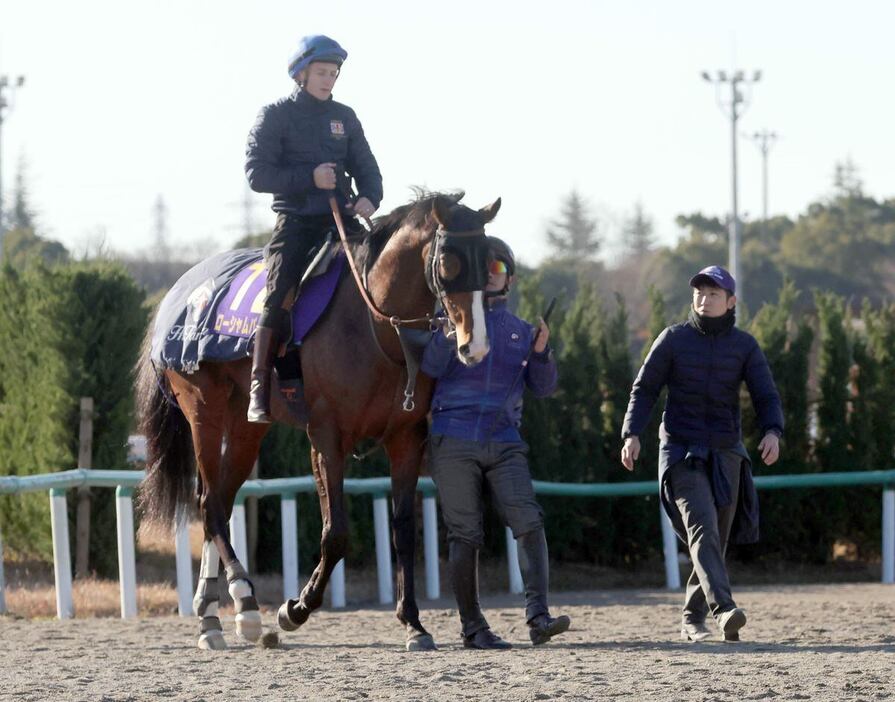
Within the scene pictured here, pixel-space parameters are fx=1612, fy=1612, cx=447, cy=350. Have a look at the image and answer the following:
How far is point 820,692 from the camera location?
18.2 feet

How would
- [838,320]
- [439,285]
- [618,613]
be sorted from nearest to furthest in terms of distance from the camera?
[439,285] → [618,613] → [838,320]

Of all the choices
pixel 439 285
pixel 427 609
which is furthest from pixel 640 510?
pixel 439 285

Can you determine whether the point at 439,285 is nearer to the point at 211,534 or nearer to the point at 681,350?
the point at 681,350

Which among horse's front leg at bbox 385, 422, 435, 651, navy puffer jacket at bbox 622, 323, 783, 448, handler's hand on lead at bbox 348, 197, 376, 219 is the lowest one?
horse's front leg at bbox 385, 422, 435, 651

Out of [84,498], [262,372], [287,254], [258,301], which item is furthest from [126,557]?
[287,254]

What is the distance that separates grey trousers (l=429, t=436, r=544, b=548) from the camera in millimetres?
7242

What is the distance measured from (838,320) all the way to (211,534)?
7.26m

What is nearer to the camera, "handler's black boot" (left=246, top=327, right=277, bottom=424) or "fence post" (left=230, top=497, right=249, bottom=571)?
"handler's black boot" (left=246, top=327, right=277, bottom=424)

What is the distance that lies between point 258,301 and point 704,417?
2.20m

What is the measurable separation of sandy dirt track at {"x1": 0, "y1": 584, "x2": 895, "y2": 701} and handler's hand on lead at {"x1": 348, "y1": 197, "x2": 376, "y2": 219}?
6.71 feet

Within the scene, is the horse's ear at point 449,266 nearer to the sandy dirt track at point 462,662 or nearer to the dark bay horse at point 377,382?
the dark bay horse at point 377,382

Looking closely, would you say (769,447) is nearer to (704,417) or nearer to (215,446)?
(704,417)

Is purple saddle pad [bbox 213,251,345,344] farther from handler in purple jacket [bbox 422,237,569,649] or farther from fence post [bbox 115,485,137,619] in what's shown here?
fence post [bbox 115,485,137,619]

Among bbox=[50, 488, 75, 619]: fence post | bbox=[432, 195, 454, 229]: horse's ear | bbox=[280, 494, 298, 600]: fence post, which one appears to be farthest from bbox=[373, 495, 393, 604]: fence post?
bbox=[432, 195, 454, 229]: horse's ear
